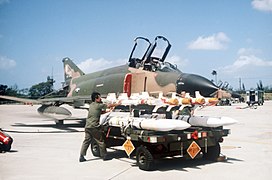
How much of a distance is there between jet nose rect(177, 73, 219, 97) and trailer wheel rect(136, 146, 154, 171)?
4824mm

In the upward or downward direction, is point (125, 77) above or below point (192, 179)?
above

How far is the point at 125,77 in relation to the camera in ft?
46.7

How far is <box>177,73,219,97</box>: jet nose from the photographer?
11316 millimetres

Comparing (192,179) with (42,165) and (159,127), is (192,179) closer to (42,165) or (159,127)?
(159,127)

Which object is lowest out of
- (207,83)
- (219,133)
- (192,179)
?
(192,179)

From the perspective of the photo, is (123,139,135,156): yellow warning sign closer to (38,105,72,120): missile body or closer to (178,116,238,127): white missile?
(178,116,238,127): white missile

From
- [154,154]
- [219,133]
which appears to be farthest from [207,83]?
[154,154]

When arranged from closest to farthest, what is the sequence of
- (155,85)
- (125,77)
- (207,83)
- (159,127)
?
(159,127), (207,83), (155,85), (125,77)

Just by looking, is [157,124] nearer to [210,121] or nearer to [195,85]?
[210,121]

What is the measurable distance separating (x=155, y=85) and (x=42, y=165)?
6446 mm

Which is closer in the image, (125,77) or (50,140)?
(50,140)

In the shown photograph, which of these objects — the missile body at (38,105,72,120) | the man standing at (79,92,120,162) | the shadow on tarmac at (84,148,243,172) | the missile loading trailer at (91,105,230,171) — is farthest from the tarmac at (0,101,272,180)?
the missile body at (38,105,72,120)

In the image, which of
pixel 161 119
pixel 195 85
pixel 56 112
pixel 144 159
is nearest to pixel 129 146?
pixel 144 159

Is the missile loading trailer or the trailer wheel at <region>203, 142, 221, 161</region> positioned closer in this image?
the missile loading trailer
